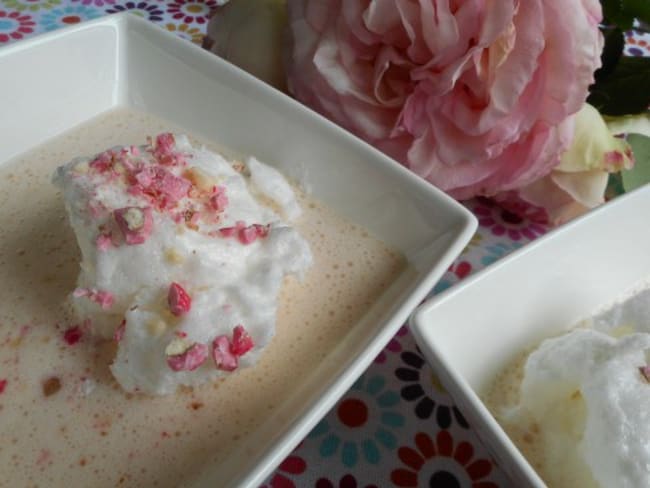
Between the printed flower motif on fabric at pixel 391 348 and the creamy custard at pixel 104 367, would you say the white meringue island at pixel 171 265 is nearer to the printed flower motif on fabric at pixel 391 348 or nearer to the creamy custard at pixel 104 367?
the creamy custard at pixel 104 367

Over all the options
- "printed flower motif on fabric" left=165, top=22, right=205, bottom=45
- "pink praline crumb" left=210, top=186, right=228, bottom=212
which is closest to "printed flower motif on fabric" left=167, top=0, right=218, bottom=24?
"printed flower motif on fabric" left=165, top=22, right=205, bottom=45

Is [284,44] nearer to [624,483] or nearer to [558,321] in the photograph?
[558,321]

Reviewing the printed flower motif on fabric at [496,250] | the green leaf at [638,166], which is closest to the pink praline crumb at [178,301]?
the printed flower motif on fabric at [496,250]

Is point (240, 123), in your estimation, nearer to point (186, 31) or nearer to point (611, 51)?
point (186, 31)

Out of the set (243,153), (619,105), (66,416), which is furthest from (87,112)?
(619,105)

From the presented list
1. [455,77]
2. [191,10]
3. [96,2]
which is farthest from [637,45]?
[96,2]

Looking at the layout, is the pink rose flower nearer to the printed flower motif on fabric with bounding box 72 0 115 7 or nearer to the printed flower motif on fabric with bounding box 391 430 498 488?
the printed flower motif on fabric with bounding box 391 430 498 488
